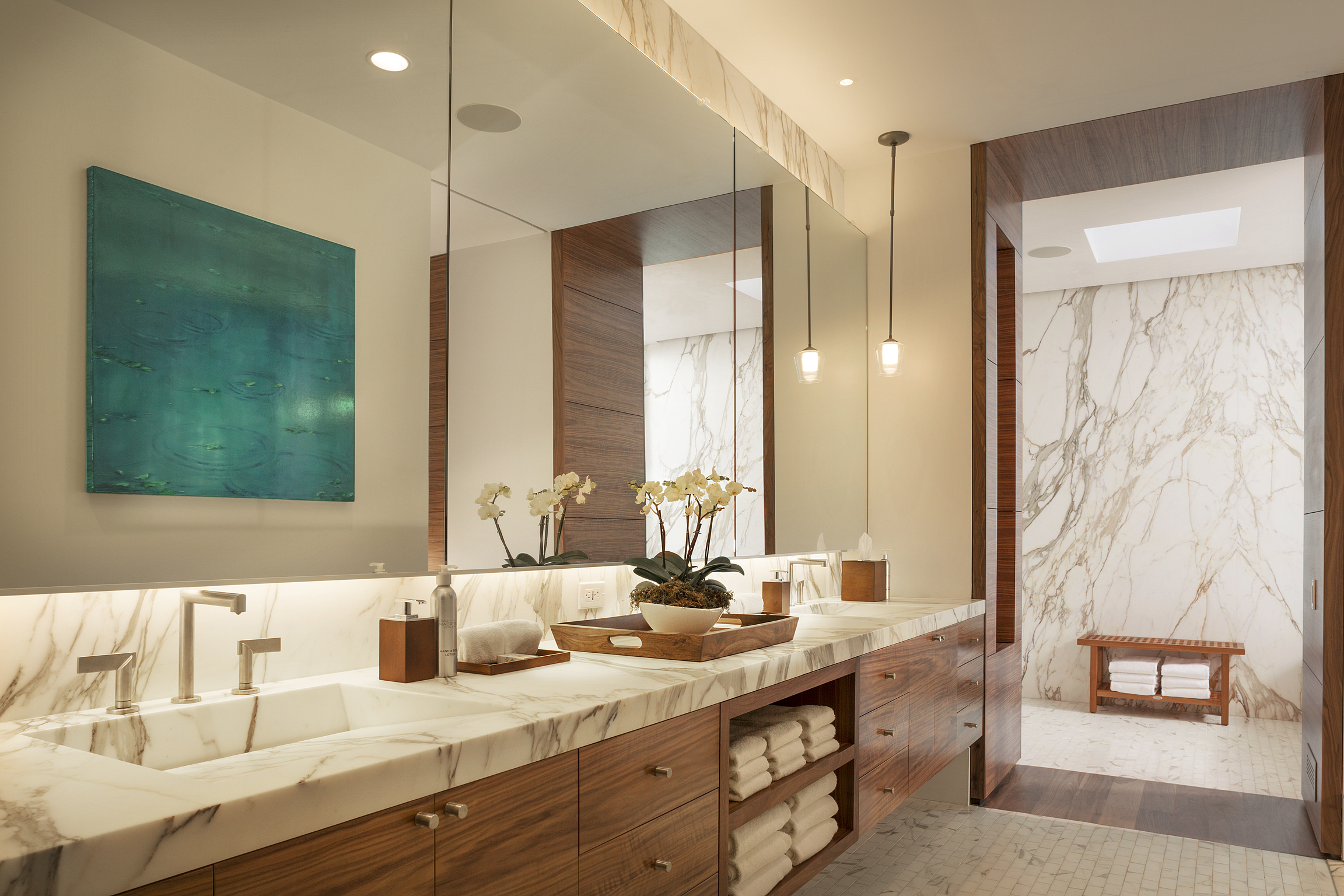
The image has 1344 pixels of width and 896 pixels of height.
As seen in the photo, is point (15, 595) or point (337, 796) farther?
point (15, 595)

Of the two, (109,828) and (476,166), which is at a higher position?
(476,166)

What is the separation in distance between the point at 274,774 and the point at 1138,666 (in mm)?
5343

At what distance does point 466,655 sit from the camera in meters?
1.72

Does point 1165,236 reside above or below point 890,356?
above

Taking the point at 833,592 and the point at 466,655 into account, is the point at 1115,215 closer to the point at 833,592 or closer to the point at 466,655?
the point at 833,592

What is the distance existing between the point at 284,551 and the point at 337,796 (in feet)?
2.09

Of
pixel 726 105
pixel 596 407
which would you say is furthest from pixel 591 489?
pixel 726 105

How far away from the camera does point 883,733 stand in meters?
2.46

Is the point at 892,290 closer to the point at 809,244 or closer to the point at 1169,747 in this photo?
the point at 809,244

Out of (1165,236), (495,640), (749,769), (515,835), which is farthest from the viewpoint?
(1165,236)

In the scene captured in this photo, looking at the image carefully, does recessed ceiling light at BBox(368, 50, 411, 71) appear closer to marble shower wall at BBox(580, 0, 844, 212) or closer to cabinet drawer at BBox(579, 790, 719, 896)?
marble shower wall at BBox(580, 0, 844, 212)

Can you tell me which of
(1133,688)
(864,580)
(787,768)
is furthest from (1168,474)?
(787,768)

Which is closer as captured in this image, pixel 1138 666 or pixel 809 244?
pixel 809 244

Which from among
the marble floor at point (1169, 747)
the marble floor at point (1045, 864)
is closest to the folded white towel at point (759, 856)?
the marble floor at point (1045, 864)
